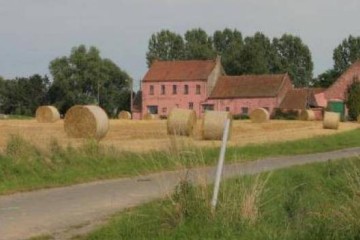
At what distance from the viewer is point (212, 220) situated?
9.23m

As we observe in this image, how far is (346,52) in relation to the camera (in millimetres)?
149125

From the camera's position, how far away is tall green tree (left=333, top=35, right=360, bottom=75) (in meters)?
148

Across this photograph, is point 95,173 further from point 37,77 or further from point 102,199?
point 37,77

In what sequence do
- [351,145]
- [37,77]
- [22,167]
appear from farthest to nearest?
[37,77]
[351,145]
[22,167]

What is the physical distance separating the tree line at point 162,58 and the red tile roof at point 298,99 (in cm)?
2439

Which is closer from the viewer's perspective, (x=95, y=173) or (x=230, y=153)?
(x=95, y=173)

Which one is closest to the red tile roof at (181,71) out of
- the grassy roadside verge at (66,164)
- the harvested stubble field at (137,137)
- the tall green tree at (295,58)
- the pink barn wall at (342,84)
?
the pink barn wall at (342,84)

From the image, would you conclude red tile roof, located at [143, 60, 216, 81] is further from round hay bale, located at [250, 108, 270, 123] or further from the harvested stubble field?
the harvested stubble field

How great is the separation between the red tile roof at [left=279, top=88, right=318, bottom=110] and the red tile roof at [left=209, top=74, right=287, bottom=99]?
2.22m

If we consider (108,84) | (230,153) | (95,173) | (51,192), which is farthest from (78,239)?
(108,84)

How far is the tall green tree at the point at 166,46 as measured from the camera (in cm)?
14612

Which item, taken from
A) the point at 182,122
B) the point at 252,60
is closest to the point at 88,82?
the point at 252,60

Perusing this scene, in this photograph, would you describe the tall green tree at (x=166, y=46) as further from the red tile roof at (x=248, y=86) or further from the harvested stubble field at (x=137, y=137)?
the harvested stubble field at (x=137, y=137)

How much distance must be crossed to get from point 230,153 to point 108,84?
10431 centimetres
